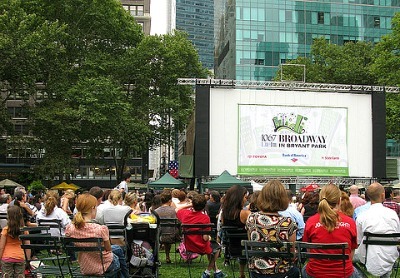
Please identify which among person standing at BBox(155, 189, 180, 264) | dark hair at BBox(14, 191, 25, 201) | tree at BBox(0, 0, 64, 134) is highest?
tree at BBox(0, 0, 64, 134)

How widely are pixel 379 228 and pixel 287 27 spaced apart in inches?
2554

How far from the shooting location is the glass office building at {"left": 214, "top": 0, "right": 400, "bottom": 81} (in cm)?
6862

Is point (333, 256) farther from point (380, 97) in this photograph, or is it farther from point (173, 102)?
point (173, 102)

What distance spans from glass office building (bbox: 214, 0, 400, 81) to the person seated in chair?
60.0m

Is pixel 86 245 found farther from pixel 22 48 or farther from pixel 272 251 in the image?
pixel 22 48

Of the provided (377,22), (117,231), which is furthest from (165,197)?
(377,22)

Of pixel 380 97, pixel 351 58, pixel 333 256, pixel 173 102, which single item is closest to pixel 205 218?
pixel 333 256

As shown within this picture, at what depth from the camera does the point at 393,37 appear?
3369 centimetres

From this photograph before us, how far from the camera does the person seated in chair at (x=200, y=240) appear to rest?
938 cm

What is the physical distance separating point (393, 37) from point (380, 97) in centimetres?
935

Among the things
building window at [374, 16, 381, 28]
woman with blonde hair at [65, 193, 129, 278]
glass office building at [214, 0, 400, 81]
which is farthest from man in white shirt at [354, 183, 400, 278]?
building window at [374, 16, 381, 28]

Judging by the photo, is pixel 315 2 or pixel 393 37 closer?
pixel 393 37

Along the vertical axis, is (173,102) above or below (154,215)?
above

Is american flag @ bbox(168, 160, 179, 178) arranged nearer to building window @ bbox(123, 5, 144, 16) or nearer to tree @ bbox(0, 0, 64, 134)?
tree @ bbox(0, 0, 64, 134)
